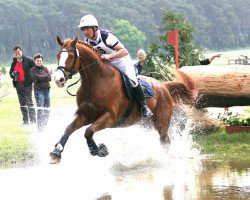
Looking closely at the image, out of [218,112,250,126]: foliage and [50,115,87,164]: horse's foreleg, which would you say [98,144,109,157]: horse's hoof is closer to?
[50,115,87,164]: horse's foreleg

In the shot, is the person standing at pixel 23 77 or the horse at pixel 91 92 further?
the person standing at pixel 23 77

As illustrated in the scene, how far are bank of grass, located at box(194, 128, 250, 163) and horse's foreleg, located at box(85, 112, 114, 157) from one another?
2.24 m

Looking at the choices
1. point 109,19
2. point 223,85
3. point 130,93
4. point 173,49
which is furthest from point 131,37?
point 130,93

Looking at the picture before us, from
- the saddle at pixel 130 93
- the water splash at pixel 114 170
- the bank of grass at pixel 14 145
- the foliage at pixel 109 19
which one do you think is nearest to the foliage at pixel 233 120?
the water splash at pixel 114 170

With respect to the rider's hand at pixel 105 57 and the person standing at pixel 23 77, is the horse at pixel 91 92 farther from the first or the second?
the person standing at pixel 23 77

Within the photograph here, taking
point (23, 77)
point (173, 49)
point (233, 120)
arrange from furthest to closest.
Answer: point (173, 49) → point (23, 77) → point (233, 120)

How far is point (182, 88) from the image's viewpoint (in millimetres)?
11703

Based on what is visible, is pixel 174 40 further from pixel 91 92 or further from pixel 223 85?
pixel 91 92

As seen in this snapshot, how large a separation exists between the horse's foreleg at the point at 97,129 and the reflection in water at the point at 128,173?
349mm

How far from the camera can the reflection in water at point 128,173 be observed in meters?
7.88

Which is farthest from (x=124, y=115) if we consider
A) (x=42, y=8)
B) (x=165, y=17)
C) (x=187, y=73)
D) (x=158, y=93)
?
(x=42, y=8)

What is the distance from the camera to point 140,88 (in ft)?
33.3

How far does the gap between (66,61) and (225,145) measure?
4.22m

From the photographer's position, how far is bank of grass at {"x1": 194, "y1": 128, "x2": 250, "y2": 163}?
1097 centimetres
